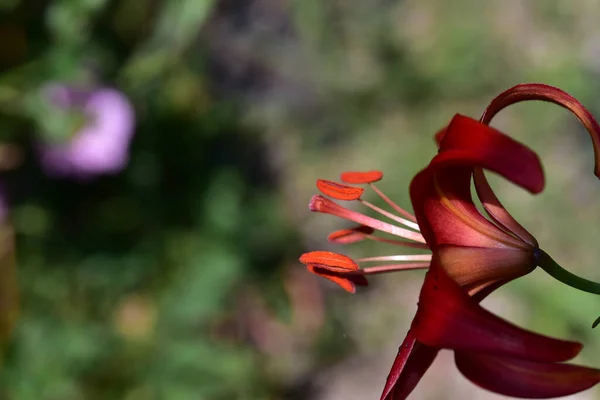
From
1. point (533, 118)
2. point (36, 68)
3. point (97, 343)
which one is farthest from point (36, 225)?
point (533, 118)

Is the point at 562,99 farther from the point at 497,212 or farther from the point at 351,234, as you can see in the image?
the point at 351,234

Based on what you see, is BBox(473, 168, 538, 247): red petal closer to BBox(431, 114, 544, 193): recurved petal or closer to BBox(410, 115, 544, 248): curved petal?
BBox(410, 115, 544, 248): curved petal

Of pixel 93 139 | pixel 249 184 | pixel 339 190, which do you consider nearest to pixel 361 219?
pixel 339 190

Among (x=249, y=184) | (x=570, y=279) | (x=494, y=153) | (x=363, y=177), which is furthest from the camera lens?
(x=249, y=184)

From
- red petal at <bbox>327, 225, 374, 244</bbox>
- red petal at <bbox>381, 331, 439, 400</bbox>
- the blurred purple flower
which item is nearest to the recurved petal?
red petal at <bbox>381, 331, 439, 400</bbox>

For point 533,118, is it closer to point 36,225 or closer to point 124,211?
point 124,211

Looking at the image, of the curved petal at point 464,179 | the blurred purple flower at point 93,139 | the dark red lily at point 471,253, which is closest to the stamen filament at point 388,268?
the dark red lily at point 471,253

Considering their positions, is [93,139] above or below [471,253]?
below
